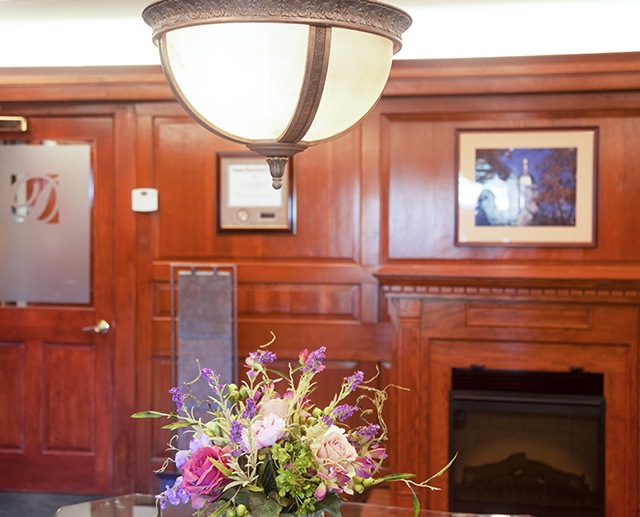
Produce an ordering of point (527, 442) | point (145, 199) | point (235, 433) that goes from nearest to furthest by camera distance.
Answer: point (235, 433)
point (527, 442)
point (145, 199)

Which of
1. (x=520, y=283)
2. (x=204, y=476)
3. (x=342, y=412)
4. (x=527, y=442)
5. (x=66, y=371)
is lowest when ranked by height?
(x=527, y=442)

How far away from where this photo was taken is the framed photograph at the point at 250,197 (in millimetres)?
4555

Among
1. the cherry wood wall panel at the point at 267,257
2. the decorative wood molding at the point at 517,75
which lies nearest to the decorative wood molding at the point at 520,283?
the cherry wood wall panel at the point at 267,257

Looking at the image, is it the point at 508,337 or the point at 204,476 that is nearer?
the point at 204,476

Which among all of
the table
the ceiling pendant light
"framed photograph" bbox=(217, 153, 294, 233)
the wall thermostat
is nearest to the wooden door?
the wall thermostat

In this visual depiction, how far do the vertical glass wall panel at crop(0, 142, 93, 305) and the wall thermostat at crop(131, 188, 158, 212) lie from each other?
291mm

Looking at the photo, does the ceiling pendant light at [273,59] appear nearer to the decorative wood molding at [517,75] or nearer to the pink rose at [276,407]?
the pink rose at [276,407]

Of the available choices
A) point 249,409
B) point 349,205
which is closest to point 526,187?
point 349,205

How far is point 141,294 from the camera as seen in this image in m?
4.68

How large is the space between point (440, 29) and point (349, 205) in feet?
Answer: 3.22

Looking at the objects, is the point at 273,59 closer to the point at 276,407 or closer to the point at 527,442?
the point at 276,407

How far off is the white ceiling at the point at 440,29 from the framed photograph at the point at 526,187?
43 cm

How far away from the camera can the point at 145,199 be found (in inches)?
182

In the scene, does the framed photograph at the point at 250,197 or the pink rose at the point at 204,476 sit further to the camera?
the framed photograph at the point at 250,197
